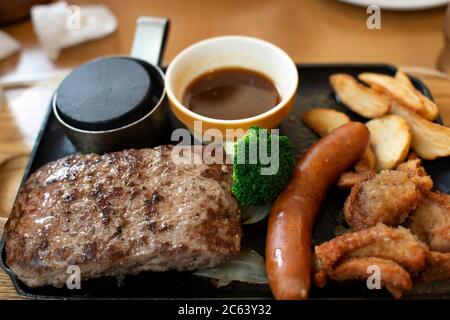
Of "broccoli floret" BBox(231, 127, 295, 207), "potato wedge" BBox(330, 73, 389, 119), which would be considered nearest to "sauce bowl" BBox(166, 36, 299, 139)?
"broccoli floret" BBox(231, 127, 295, 207)

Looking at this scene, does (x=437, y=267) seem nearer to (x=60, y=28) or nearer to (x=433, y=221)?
(x=433, y=221)

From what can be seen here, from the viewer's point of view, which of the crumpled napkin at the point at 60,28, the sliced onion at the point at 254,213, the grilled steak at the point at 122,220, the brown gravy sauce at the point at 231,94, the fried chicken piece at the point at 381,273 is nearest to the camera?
the fried chicken piece at the point at 381,273

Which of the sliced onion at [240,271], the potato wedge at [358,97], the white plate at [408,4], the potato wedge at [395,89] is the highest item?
the white plate at [408,4]

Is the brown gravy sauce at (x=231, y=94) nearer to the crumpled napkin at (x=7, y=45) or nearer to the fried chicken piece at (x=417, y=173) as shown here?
the fried chicken piece at (x=417, y=173)

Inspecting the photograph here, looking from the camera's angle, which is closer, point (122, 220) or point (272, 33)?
point (122, 220)

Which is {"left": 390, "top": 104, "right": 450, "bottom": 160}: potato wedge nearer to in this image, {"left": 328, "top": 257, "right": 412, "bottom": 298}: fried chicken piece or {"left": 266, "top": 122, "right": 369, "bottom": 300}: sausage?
{"left": 266, "top": 122, "right": 369, "bottom": 300}: sausage

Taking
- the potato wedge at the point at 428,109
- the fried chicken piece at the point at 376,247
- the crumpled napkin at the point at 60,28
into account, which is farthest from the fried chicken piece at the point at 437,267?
the crumpled napkin at the point at 60,28

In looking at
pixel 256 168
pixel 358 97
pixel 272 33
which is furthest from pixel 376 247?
pixel 272 33
